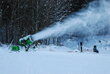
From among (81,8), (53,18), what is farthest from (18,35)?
(81,8)

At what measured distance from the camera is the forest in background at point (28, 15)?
22750 mm

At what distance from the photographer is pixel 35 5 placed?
2361cm

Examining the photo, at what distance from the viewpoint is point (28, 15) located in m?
23.6

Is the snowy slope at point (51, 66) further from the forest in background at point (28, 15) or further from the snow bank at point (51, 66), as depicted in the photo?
the forest in background at point (28, 15)

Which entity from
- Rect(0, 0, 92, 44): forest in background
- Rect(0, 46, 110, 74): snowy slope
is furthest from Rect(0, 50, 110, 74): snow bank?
Rect(0, 0, 92, 44): forest in background

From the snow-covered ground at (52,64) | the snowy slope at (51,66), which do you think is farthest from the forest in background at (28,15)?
the snowy slope at (51,66)

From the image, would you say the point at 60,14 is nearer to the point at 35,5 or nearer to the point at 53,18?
the point at 53,18

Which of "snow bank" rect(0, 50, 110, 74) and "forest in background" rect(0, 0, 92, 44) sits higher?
"forest in background" rect(0, 0, 92, 44)

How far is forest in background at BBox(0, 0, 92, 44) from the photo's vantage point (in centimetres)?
2275

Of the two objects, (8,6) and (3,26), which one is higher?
(8,6)

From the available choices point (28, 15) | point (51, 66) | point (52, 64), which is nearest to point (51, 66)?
point (51, 66)

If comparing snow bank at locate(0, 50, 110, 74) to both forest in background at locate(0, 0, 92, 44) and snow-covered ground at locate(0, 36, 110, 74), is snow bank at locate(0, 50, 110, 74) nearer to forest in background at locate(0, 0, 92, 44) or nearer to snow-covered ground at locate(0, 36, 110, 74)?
snow-covered ground at locate(0, 36, 110, 74)

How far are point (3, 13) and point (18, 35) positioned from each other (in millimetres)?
3033

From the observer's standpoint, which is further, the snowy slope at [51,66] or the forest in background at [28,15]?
the forest in background at [28,15]
